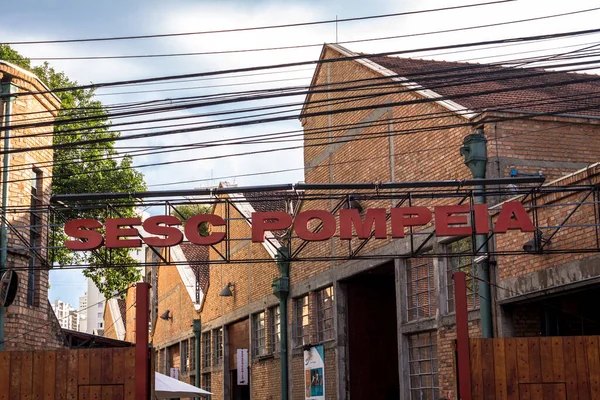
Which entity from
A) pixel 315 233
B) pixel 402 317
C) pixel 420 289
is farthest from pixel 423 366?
pixel 315 233

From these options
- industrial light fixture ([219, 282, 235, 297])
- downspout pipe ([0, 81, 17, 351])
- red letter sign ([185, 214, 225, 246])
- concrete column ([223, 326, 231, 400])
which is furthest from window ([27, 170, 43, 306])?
concrete column ([223, 326, 231, 400])

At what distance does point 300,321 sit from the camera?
27.5 m

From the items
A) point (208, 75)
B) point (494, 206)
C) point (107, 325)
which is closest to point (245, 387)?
point (494, 206)

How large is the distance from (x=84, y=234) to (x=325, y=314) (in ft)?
33.5

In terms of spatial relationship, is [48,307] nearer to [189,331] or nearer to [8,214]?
[8,214]

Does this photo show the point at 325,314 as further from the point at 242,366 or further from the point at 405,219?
the point at 405,219

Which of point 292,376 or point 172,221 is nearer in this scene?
point 172,221

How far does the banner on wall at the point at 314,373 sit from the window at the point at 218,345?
9.33 meters

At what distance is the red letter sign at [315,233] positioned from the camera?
17281 mm

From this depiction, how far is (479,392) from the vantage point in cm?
1277

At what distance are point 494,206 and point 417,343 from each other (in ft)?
16.1

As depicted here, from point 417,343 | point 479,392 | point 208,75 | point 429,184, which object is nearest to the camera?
point 479,392

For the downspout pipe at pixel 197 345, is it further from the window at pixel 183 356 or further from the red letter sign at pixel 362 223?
the red letter sign at pixel 362 223

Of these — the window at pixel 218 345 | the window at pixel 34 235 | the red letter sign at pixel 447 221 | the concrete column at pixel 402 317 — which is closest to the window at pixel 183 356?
the window at pixel 218 345
